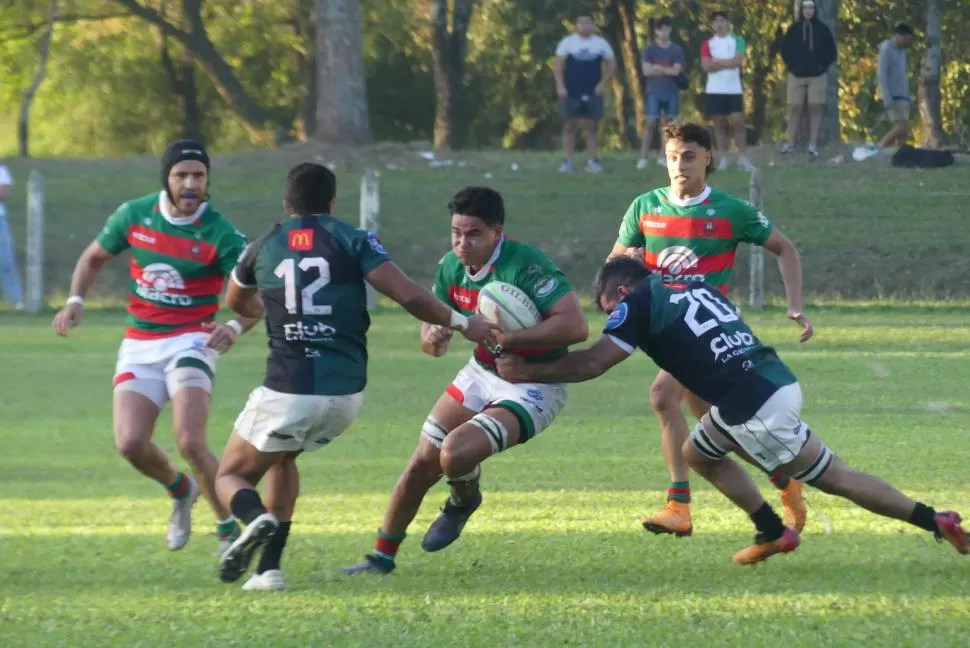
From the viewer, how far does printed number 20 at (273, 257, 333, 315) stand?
291 inches

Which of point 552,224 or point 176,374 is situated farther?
point 552,224

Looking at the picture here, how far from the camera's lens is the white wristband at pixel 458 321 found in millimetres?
7531

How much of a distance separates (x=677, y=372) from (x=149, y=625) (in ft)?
7.38

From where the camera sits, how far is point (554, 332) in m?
7.62

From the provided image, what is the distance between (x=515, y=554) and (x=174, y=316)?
72.7 inches

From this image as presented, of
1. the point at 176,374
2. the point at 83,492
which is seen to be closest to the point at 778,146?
the point at 83,492

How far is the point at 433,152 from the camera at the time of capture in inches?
1147

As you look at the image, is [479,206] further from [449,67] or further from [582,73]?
[449,67]

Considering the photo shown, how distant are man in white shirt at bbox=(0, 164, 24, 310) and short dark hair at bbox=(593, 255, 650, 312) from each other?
1382 cm

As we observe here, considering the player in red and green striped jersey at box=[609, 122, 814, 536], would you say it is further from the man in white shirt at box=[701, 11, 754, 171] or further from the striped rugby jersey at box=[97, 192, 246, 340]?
the man in white shirt at box=[701, 11, 754, 171]

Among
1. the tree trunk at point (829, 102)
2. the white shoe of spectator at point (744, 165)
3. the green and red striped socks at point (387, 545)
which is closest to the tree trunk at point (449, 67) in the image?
the tree trunk at point (829, 102)

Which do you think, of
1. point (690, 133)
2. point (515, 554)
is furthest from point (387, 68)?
point (515, 554)

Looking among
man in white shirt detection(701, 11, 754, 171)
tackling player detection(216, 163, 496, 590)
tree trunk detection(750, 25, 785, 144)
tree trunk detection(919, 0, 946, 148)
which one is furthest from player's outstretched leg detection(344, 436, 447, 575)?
tree trunk detection(750, 25, 785, 144)

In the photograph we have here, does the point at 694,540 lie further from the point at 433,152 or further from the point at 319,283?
the point at 433,152
